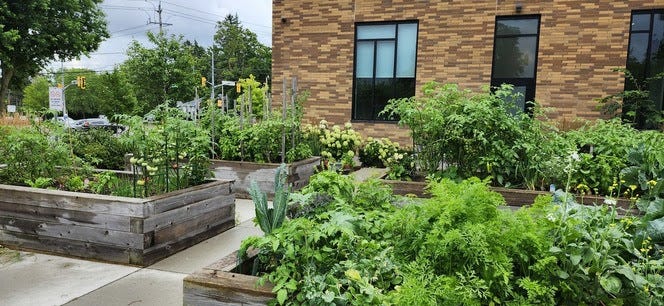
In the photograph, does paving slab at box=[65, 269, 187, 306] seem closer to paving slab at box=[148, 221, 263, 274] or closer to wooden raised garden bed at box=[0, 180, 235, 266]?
paving slab at box=[148, 221, 263, 274]

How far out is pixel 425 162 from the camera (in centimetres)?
502

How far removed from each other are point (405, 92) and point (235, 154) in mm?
5679

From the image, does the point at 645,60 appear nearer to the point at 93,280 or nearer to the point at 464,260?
the point at 464,260

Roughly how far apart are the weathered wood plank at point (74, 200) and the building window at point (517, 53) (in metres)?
9.03

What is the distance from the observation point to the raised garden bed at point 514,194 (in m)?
4.19

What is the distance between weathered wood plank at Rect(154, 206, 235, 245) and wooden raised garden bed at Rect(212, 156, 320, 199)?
1.41m

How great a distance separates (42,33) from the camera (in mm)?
20547

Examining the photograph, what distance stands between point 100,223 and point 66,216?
37cm

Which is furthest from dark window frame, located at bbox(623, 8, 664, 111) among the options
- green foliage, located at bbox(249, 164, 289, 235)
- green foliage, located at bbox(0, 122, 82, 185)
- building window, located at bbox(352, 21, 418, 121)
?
green foliage, located at bbox(0, 122, 82, 185)

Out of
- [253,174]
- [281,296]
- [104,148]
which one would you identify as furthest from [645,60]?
[104,148]

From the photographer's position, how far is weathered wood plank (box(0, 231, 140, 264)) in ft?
13.1

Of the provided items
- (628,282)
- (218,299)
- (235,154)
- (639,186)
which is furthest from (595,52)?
(218,299)

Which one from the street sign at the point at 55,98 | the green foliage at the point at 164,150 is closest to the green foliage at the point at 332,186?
the green foliage at the point at 164,150

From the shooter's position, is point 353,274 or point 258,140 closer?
point 353,274
